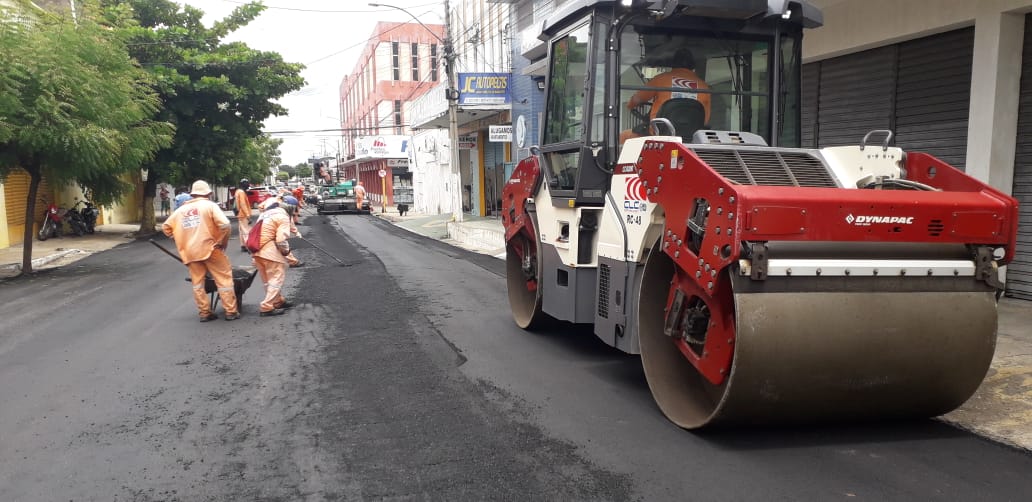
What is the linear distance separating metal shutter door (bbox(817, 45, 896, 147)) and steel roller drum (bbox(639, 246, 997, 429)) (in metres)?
6.95

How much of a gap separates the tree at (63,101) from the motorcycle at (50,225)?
8.26 m

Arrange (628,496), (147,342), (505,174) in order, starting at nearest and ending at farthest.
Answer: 1. (628,496)
2. (147,342)
3. (505,174)

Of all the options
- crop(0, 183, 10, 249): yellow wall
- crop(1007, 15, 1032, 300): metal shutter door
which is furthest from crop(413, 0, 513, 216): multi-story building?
crop(1007, 15, 1032, 300): metal shutter door

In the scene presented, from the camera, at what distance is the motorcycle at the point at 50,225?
68.7ft

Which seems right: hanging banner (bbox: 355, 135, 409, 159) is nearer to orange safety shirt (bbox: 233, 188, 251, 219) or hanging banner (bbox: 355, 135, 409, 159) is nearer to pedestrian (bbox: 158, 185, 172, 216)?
pedestrian (bbox: 158, 185, 172, 216)

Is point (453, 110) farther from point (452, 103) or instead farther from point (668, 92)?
point (668, 92)

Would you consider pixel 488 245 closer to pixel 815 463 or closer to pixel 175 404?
pixel 175 404

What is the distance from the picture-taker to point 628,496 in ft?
11.9

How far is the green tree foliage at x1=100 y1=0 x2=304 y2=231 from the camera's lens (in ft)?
76.2

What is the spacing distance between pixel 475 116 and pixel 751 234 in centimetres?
2475

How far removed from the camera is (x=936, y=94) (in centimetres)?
931

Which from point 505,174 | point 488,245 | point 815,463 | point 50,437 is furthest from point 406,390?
point 505,174

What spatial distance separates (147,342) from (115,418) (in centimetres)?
263

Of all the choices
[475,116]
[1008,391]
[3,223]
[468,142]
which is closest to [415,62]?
[468,142]
